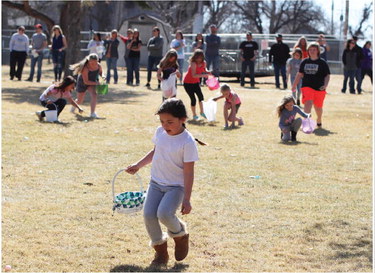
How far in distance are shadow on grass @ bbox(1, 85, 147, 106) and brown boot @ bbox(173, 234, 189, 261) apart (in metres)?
12.4

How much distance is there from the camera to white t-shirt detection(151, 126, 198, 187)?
18.3 ft

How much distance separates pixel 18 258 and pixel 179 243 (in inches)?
49.1

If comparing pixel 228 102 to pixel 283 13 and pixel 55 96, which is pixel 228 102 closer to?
pixel 55 96

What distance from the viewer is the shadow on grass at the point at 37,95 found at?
733 inches

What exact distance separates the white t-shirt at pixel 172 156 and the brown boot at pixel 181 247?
0.42 meters

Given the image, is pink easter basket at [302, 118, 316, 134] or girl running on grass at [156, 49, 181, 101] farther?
girl running on grass at [156, 49, 181, 101]

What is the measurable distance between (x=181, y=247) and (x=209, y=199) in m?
2.27

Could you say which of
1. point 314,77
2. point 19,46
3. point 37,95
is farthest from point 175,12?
point 314,77

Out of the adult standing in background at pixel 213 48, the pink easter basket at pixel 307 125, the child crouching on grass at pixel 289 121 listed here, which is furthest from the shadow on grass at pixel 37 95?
the pink easter basket at pixel 307 125

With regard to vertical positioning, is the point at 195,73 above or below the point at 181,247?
above

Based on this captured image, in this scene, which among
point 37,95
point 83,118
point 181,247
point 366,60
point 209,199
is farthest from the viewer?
point 366,60

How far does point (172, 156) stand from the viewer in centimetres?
561

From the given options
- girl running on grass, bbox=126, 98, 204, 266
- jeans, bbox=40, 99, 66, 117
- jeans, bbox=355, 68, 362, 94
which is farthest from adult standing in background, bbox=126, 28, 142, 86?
girl running on grass, bbox=126, 98, 204, 266

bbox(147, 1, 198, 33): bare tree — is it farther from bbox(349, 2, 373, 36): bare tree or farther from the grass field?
the grass field
